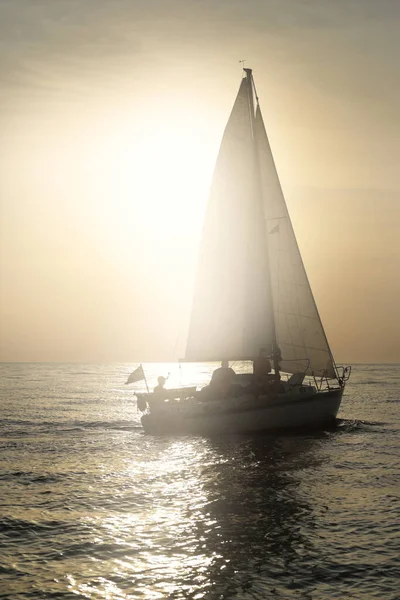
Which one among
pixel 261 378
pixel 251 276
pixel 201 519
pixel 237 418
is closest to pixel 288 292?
pixel 251 276

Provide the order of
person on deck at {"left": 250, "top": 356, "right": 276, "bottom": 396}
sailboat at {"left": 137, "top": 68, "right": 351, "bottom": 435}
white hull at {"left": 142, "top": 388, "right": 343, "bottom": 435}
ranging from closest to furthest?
white hull at {"left": 142, "top": 388, "right": 343, "bottom": 435}
person on deck at {"left": 250, "top": 356, "right": 276, "bottom": 396}
sailboat at {"left": 137, "top": 68, "right": 351, "bottom": 435}

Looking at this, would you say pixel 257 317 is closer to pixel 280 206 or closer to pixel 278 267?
pixel 278 267

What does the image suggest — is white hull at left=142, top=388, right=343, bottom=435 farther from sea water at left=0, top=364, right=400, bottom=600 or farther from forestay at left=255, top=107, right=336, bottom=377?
forestay at left=255, top=107, right=336, bottom=377

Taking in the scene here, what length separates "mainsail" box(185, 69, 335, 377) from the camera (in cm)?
3669

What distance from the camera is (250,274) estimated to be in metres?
36.9

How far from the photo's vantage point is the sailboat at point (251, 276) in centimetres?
3653

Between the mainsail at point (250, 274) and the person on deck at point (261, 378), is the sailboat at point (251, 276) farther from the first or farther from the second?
the person on deck at point (261, 378)

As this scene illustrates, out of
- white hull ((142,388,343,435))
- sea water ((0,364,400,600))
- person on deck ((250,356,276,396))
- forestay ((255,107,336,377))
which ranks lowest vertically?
sea water ((0,364,400,600))

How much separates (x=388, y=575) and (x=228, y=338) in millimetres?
23932

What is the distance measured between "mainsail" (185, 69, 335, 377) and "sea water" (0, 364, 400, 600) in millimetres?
5800

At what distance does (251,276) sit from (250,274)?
136 millimetres

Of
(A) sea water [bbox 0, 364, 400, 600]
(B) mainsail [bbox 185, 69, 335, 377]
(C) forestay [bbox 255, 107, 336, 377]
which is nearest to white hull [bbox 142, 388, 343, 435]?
(A) sea water [bbox 0, 364, 400, 600]

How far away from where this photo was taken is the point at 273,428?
33531mm

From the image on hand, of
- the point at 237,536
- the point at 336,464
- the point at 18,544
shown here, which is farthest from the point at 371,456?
the point at 18,544
